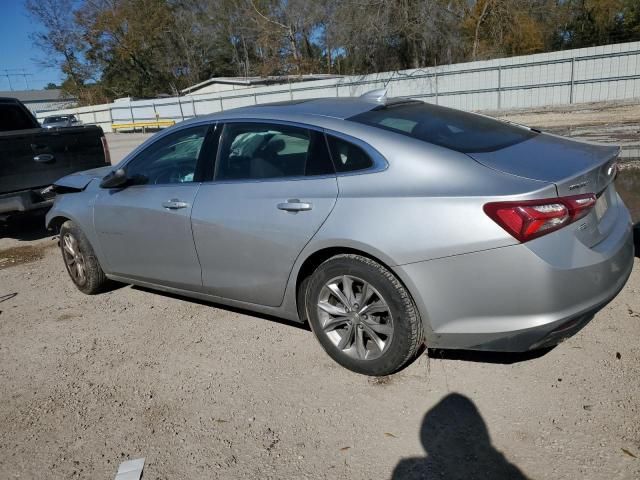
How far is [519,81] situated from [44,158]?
69.0ft

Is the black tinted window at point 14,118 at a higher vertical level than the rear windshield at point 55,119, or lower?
higher

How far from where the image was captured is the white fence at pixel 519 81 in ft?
70.1

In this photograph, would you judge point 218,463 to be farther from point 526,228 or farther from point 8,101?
point 8,101

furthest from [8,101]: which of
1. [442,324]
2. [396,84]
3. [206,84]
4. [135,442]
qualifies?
[206,84]

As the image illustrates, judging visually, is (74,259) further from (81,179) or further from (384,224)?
(384,224)

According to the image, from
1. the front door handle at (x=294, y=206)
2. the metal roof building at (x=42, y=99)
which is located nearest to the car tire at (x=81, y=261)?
the front door handle at (x=294, y=206)

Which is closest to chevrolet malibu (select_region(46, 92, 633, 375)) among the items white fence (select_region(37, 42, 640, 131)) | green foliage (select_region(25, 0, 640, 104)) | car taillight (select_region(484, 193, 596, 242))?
car taillight (select_region(484, 193, 596, 242))

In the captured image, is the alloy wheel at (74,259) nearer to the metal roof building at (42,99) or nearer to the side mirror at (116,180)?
the side mirror at (116,180)

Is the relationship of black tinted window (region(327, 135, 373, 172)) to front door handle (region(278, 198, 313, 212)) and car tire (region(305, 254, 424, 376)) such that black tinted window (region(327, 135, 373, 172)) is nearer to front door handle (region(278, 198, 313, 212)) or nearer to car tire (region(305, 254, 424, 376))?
front door handle (region(278, 198, 313, 212))

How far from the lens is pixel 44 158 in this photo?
6809 millimetres

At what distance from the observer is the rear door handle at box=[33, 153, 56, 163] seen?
673cm

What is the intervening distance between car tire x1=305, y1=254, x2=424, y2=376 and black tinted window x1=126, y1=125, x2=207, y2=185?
4.60 feet

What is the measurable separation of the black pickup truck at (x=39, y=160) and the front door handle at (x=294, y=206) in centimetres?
415

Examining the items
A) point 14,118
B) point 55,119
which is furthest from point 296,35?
point 14,118
